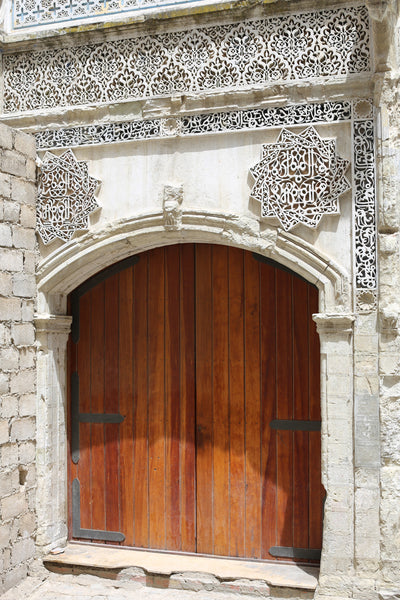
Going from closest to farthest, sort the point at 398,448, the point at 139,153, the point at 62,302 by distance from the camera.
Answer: the point at 398,448 < the point at 139,153 < the point at 62,302

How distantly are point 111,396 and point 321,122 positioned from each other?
2.42m

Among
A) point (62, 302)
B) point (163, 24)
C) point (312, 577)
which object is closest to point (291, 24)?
point (163, 24)

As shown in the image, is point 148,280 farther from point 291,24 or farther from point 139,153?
point 291,24

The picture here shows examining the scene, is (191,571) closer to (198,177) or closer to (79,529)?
(79,529)

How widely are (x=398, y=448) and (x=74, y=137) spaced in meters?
2.96

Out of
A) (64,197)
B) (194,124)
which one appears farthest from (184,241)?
(64,197)

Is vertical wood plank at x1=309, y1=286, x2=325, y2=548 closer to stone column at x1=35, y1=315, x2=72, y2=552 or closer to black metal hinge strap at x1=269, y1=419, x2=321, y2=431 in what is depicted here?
black metal hinge strap at x1=269, y1=419, x2=321, y2=431

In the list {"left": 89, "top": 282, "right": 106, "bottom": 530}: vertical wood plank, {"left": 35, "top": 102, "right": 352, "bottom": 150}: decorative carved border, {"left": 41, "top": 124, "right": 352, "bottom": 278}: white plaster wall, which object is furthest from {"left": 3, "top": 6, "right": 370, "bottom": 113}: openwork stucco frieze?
{"left": 89, "top": 282, "right": 106, "bottom": 530}: vertical wood plank

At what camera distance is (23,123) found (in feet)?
15.9

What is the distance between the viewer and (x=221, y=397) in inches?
188

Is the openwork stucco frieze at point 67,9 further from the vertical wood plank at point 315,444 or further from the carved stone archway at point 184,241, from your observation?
the vertical wood plank at point 315,444

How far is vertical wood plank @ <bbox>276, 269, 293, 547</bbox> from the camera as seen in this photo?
4.61 meters

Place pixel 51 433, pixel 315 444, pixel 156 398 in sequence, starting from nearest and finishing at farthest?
pixel 315 444 → pixel 51 433 → pixel 156 398

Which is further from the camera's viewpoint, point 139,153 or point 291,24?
point 139,153
